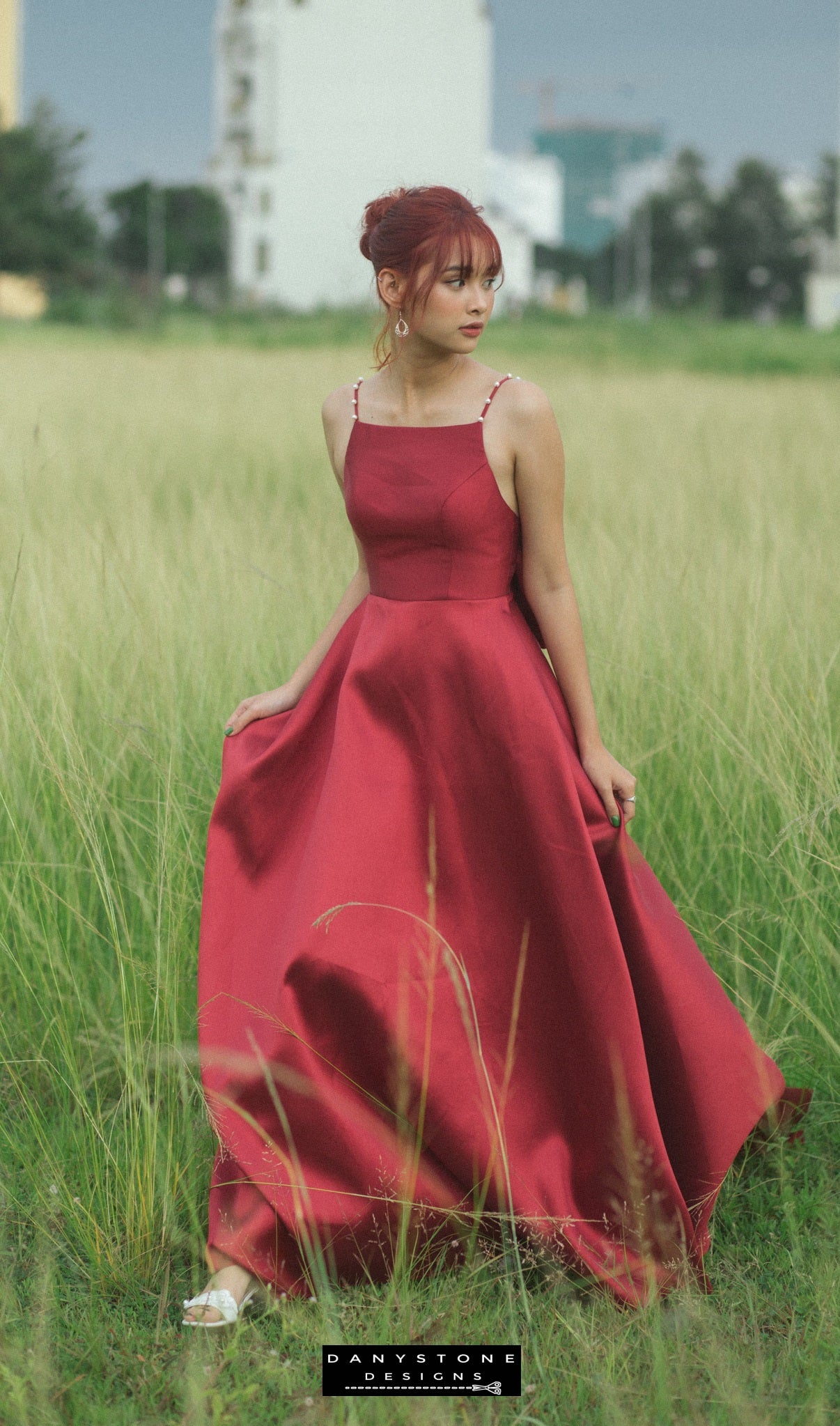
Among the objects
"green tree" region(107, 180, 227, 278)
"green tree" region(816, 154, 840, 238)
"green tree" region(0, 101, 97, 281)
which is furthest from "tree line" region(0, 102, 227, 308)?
"green tree" region(816, 154, 840, 238)

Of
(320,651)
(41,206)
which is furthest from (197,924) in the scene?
(41,206)

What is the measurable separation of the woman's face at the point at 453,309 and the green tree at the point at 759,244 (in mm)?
59567

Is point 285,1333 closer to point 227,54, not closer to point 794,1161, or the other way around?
point 794,1161

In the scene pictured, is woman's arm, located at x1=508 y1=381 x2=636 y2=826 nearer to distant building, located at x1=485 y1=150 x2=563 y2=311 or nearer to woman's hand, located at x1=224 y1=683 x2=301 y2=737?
woman's hand, located at x1=224 y1=683 x2=301 y2=737

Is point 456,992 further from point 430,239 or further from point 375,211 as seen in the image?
point 375,211

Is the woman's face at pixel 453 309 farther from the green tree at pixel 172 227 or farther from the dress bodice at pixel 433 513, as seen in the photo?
the green tree at pixel 172 227

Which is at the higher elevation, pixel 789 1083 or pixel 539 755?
pixel 539 755

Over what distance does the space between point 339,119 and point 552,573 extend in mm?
33977

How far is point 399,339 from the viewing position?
2176mm

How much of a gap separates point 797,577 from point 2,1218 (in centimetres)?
292

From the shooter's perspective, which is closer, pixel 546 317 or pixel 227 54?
pixel 546 317

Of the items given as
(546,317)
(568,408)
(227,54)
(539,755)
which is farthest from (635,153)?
(539,755)

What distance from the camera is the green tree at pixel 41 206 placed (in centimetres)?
3788

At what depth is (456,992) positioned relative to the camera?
6.61 feet
